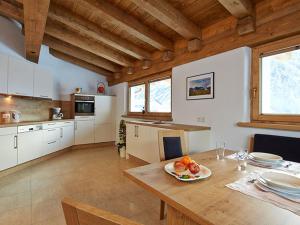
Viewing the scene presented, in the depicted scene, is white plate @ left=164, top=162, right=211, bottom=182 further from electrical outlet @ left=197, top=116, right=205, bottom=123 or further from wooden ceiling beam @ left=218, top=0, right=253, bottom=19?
wooden ceiling beam @ left=218, top=0, right=253, bottom=19

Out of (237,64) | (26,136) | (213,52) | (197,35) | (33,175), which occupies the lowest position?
(33,175)

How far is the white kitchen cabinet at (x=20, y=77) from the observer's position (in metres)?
3.17

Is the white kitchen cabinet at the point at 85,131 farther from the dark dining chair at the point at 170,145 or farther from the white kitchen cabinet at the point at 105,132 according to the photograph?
the dark dining chair at the point at 170,145

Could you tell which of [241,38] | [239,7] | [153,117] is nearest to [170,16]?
[239,7]

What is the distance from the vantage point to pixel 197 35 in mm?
2791

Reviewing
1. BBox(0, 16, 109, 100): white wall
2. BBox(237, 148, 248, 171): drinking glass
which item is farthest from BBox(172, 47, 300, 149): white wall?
BBox(0, 16, 109, 100): white wall

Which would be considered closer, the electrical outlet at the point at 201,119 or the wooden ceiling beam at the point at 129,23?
the wooden ceiling beam at the point at 129,23

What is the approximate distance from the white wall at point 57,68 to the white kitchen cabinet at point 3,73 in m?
0.65

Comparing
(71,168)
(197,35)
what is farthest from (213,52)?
(71,168)

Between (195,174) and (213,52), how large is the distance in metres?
2.20

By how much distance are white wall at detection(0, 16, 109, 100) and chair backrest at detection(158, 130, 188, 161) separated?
3723 mm

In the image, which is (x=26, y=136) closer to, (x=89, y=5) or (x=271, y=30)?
(x=89, y=5)

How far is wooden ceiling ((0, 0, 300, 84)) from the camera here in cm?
206

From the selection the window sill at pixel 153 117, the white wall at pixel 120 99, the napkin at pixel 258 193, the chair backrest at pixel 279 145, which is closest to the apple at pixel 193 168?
the napkin at pixel 258 193
